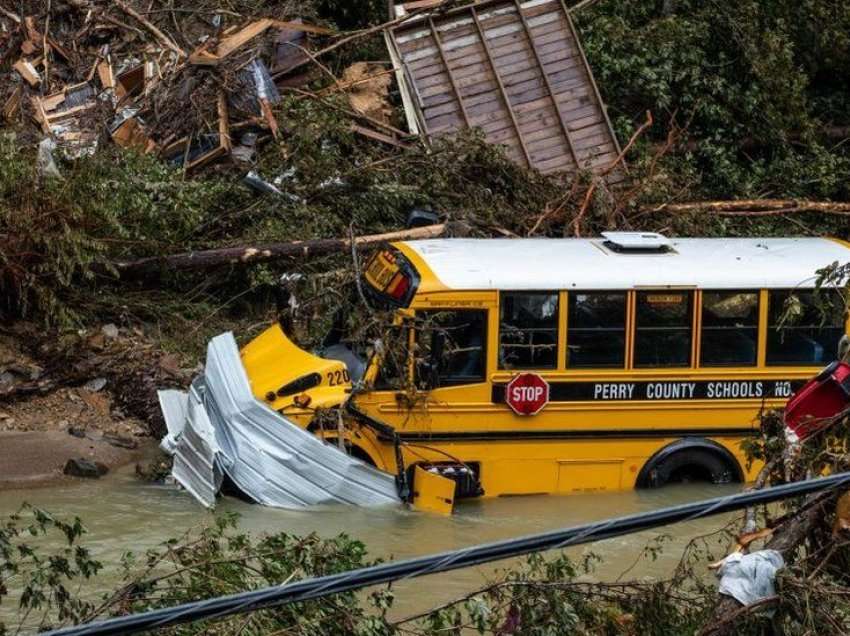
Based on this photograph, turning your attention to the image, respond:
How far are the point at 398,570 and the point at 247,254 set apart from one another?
10.3 m

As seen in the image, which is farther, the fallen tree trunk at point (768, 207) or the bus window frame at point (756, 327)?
the fallen tree trunk at point (768, 207)

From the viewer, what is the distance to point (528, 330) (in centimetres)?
1173

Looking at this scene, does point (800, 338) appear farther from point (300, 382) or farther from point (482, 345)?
point (300, 382)

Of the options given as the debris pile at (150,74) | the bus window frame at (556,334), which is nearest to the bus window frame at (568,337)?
the bus window frame at (556,334)

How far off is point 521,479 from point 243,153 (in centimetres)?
651

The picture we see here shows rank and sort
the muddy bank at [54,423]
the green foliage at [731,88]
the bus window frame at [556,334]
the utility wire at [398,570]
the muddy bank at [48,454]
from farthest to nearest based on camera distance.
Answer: the green foliage at [731,88], the muddy bank at [54,423], the muddy bank at [48,454], the bus window frame at [556,334], the utility wire at [398,570]

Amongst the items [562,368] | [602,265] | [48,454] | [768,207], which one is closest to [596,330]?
[562,368]

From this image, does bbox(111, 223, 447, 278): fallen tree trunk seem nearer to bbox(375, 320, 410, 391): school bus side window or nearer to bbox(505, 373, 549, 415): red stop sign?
bbox(375, 320, 410, 391): school bus side window

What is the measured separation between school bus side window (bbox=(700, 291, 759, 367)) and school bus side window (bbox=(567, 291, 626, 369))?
68 cm

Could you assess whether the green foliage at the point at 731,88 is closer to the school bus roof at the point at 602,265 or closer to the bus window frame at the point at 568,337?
the school bus roof at the point at 602,265

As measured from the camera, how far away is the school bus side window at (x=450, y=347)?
1147 cm

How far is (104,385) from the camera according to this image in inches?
554

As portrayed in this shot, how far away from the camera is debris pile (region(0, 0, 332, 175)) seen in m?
17.0

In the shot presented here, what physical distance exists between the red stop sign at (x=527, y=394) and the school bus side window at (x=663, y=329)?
31.5 inches
